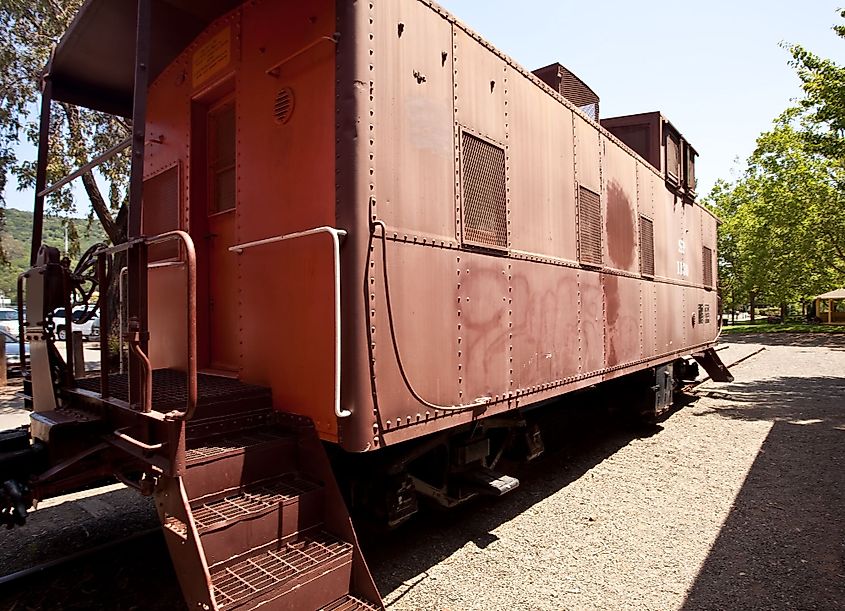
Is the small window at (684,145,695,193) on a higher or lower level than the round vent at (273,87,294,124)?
higher

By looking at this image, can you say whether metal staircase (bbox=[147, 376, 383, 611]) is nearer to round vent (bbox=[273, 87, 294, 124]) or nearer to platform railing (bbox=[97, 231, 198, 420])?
platform railing (bbox=[97, 231, 198, 420])

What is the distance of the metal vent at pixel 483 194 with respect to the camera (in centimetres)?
377

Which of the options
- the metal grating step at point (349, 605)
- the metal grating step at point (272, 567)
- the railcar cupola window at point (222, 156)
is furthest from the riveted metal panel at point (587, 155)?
the metal grating step at point (349, 605)

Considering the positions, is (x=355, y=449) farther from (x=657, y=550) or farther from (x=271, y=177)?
(x=657, y=550)

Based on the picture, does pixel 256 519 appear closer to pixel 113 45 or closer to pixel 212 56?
pixel 212 56

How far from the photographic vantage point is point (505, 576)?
3713mm

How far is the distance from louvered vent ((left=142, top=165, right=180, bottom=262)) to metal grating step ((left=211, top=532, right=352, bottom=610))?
2735 mm

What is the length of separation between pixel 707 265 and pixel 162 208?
33.2ft

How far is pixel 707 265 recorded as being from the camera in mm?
10852

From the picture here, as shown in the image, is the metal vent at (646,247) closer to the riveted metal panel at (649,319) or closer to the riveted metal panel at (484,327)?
the riveted metal panel at (649,319)

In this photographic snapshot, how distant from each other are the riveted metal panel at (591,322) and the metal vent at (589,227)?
0.56 feet

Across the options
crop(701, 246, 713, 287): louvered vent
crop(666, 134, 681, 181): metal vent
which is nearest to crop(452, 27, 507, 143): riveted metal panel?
crop(666, 134, 681, 181): metal vent

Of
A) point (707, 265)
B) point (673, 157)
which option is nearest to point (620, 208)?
point (673, 157)

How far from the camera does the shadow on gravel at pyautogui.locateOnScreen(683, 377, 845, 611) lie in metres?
3.45
